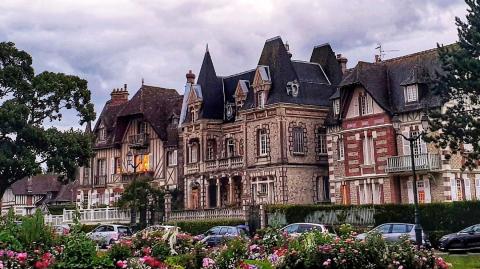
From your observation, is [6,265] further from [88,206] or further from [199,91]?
[88,206]

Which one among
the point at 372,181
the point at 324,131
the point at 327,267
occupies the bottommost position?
the point at 327,267

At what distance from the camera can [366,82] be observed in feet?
135

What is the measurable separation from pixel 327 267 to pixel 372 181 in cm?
2697

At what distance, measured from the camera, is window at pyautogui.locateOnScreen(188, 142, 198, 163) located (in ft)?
167

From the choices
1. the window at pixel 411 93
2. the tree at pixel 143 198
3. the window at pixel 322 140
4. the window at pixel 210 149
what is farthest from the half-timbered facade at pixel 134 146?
the window at pixel 411 93

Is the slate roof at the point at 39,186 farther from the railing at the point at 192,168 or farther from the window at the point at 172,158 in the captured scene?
the railing at the point at 192,168

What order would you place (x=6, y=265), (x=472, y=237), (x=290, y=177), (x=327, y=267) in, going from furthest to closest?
(x=290, y=177)
(x=472, y=237)
(x=327, y=267)
(x=6, y=265)

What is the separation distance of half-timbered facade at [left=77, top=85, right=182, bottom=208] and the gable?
1640 cm

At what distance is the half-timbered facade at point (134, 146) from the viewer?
177 feet

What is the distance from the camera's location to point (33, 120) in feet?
142

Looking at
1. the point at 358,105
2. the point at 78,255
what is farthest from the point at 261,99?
the point at 78,255

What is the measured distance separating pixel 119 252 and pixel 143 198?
3393 cm

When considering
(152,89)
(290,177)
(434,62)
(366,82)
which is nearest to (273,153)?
(290,177)

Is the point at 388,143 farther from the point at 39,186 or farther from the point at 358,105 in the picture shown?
the point at 39,186
